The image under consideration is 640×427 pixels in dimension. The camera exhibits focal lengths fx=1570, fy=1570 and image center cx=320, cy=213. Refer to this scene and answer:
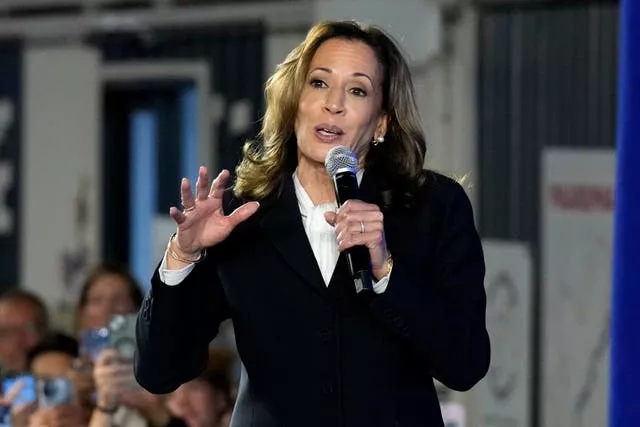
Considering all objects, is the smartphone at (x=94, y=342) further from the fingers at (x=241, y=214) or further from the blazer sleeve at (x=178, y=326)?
the fingers at (x=241, y=214)

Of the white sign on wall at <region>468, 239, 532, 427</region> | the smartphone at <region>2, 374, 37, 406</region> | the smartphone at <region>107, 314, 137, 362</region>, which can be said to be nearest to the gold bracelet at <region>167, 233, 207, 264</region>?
the smartphone at <region>107, 314, 137, 362</region>

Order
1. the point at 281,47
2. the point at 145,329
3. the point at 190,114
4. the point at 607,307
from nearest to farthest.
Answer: the point at 145,329 < the point at 607,307 < the point at 281,47 < the point at 190,114

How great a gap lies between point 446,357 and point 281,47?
6.55 m

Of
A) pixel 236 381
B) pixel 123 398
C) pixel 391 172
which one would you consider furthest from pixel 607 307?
pixel 391 172

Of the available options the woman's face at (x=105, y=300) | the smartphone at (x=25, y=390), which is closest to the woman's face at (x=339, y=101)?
the smartphone at (x=25, y=390)

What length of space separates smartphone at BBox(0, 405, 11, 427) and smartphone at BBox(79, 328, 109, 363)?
31 cm

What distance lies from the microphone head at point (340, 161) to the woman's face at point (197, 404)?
2399 millimetres

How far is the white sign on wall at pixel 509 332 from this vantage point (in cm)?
672

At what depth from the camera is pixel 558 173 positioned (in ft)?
21.6

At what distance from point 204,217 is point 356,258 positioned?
265mm

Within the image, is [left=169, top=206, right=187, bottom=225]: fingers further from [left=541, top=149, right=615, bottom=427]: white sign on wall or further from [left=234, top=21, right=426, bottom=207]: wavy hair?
[left=541, top=149, right=615, bottom=427]: white sign on wall

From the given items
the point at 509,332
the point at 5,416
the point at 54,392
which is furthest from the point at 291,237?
the point at 509,332

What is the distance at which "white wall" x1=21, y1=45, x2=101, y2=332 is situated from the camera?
9797 mm

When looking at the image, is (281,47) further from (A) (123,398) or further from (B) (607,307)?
(A) (123,398)
